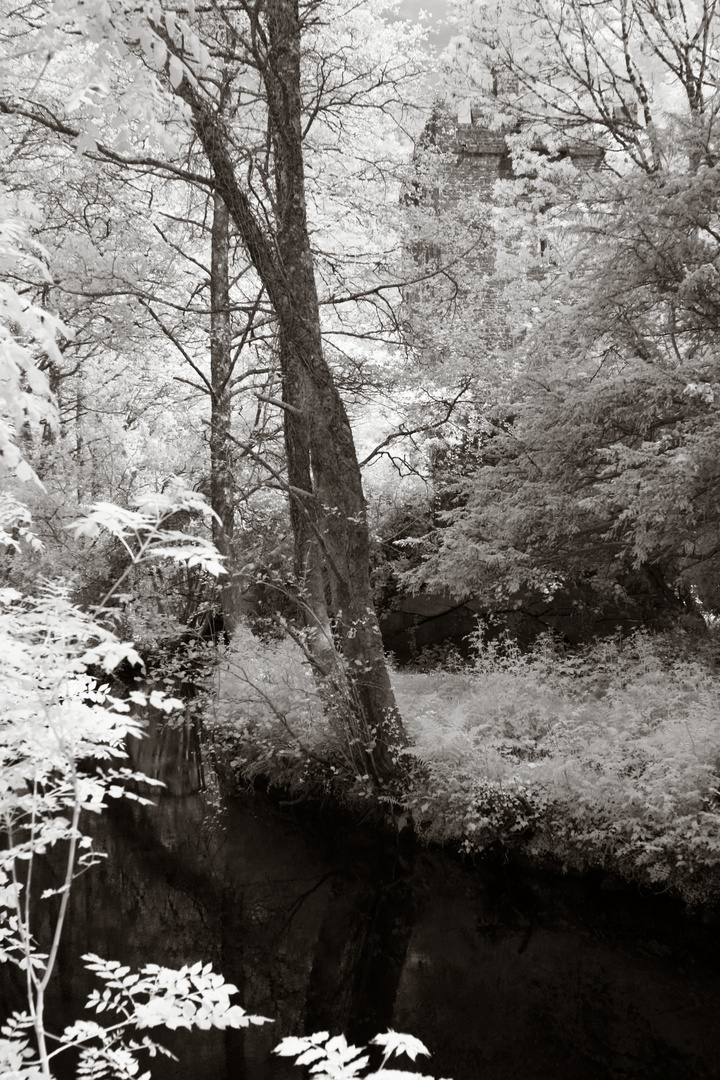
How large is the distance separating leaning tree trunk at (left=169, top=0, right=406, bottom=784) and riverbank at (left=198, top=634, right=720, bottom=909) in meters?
0.60

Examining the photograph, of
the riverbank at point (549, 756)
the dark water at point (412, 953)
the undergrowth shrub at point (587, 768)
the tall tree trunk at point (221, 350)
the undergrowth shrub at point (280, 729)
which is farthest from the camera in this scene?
the tall tree trunk at point (221, 350)

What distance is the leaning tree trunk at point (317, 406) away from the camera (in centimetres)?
728

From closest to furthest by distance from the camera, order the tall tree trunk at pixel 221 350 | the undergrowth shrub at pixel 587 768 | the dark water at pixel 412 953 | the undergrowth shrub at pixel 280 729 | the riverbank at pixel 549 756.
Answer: the dark water at pixel 412 953 < the undergrowth shrub at pixel 587 768 < the riverbank at pixel 549 756 < the undergrowth shrub at pixel 280 729 < the tall tree trunk at pixel 221 350

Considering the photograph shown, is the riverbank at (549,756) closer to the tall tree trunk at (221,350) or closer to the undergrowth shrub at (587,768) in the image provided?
the undergrowth shrub at (587,768)

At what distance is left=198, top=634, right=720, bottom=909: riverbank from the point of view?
5574 millimetres

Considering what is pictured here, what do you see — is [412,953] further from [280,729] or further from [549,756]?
[280,729]

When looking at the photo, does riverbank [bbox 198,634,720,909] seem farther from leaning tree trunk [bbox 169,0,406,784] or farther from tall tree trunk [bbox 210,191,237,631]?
tall tree trunk [bbox 210,191,237,631]

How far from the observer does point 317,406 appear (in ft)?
24.4

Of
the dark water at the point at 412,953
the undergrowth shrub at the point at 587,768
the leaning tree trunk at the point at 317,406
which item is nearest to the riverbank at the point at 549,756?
the undergrowth shrub at the point at 587,768

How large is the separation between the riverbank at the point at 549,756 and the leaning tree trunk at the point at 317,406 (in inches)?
23.5

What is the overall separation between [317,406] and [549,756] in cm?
389

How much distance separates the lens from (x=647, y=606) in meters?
10.5

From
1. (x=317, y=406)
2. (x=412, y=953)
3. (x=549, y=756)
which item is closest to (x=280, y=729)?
(x=549, y=756)

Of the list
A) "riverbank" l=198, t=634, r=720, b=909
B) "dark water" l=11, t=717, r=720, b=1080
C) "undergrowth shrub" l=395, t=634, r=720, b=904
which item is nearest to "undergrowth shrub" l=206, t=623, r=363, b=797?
"riverbank" l=198, t=634, r=720, b=909
